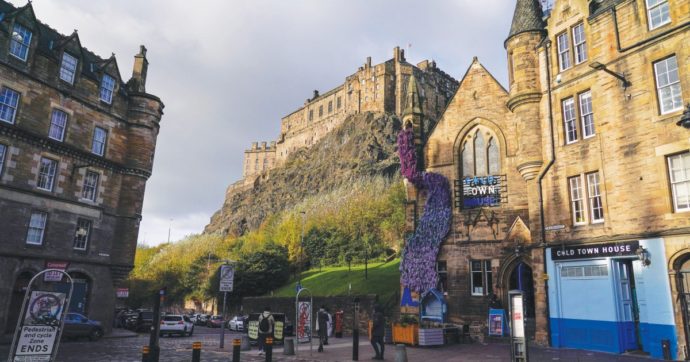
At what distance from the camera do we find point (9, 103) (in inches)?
914

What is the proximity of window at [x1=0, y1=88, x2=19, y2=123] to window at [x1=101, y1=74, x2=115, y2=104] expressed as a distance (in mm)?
5463

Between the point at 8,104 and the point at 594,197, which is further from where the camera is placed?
the point at 8,104

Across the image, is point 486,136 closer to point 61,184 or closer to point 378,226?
point 61,184

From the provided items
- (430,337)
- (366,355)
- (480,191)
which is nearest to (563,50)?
(480,191)

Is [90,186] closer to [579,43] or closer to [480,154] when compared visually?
[480,154]

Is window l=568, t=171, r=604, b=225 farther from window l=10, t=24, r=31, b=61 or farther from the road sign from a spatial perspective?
window l=10, t=24, r=31, b=61

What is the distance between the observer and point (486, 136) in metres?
25.0

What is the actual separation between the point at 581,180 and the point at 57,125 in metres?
26.8

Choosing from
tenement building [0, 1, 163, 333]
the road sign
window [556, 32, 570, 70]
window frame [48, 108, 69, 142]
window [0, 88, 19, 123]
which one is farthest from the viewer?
window frame [48, 108, 69, 142]

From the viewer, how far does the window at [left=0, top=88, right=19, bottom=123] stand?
22.9 m

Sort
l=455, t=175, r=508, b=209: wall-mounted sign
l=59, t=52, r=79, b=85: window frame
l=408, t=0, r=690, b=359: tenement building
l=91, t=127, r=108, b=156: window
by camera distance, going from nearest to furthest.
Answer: l=408, t=0, r=690, b=359: tenement building < l=455, t=175, r=508, b=209: wall-mounted sign < l=59, t=52, r=79, b=85: window frame < l=91, t=127, r=108, b=156: window

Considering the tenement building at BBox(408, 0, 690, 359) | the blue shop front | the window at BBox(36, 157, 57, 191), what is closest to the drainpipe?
the tenement building at BBox(408, 0, 690, 359)

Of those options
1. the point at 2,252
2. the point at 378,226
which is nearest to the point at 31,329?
the point at 2,252

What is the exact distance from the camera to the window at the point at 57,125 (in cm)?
2536
